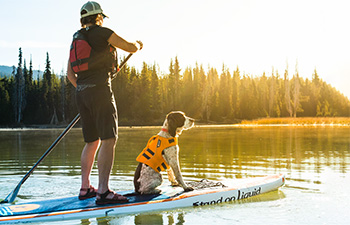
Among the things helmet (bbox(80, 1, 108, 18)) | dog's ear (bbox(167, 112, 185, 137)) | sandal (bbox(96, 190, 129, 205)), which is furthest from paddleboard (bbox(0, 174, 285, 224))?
helmet (bbox(80, 1, 108, 18))

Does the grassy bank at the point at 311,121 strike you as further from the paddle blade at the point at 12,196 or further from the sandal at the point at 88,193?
the paddle blade at the point at 12,196

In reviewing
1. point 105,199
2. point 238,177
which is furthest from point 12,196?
point 238,177

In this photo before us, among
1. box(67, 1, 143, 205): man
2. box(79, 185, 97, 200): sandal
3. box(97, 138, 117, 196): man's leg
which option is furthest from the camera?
box(79, 185, 97, 200): sandal

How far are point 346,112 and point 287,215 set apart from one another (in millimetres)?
97812

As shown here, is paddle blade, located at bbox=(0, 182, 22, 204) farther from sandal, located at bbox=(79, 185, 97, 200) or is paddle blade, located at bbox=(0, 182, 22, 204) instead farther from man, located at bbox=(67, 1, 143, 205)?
man, located at bbox=(67, 1, 143, 205)

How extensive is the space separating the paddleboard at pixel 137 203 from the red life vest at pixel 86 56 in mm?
1791

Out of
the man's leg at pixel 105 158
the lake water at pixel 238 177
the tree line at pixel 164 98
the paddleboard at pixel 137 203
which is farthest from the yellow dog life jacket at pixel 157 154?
the tree line at pixel 164 98

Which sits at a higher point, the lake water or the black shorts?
the black shorts

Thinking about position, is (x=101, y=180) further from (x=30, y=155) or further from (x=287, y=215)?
(x=30, y=155)

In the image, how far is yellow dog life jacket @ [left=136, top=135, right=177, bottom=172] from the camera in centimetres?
627

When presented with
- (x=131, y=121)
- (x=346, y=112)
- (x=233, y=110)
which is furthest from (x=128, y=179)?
(x=346, y=112)

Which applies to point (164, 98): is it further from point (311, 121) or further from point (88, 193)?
point (88, 193)

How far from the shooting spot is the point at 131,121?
7269cm

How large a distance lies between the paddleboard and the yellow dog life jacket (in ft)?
1.43
